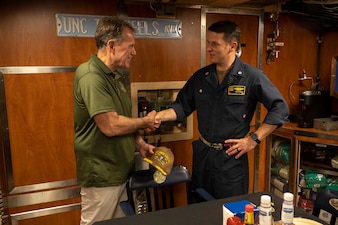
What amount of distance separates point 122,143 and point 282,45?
6.15ft

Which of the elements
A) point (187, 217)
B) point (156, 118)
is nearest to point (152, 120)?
point (156, 118)

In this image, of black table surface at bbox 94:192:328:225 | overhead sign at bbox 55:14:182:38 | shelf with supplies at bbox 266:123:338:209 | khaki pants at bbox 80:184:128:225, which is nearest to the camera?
black table surface at bbox 94:192:328:225

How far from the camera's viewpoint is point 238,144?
6.55 feet

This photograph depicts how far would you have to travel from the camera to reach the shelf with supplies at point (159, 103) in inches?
97.5

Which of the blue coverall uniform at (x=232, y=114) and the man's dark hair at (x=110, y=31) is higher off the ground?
the man's dark hair at (x=110, y=31)

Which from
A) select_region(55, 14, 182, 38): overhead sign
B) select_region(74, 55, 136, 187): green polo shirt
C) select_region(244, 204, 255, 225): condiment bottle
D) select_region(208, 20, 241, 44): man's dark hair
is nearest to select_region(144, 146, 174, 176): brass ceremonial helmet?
select_region(74, 55, 136, 187): green polo shirt

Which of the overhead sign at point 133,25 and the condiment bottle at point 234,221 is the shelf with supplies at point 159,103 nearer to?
the overhead sign at point 133,25

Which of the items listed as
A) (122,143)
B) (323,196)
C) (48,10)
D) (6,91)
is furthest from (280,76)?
(6,91)

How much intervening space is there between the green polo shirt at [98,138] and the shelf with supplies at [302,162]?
1.65 m

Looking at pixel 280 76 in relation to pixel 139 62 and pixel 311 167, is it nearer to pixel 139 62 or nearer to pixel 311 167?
pixel 311 167

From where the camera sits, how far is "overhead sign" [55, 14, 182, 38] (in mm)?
2182

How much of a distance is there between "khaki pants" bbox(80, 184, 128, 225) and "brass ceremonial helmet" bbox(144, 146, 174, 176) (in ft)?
0.85

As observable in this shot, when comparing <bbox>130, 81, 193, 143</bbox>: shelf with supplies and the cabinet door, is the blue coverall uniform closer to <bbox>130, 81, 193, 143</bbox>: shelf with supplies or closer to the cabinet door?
<bbox>130, 81, 193, 143</bbox>: shelf with supplies

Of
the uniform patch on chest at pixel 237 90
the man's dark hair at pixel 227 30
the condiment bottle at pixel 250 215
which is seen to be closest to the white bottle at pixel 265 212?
the condiment bottle at pixel 250 215
